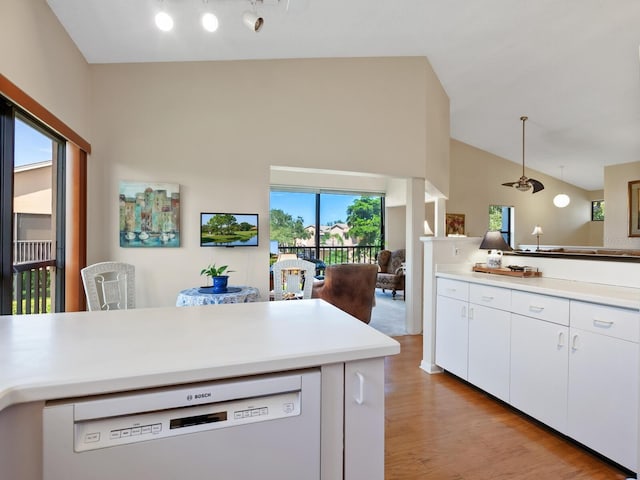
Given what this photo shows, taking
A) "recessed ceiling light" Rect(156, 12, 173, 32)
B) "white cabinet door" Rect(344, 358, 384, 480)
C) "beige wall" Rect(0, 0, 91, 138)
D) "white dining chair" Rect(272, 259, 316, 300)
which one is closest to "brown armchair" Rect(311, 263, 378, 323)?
"white dining chair" Rect(272, 259, 316, 300)

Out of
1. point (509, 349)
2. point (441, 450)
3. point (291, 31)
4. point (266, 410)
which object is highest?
point (291, 31)

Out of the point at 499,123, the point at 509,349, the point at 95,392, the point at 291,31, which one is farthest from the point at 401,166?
the point at 95,392

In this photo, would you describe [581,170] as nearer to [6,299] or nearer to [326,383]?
[326,383]

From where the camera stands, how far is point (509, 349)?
7.79 feet

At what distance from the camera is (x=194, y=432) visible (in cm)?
86

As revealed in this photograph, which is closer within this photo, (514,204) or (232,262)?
(232,262)

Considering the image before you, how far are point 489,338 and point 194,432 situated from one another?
89.7 inches

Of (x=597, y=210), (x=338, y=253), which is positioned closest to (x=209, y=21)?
(x=338, y=253)

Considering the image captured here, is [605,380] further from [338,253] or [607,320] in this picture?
[338,253]

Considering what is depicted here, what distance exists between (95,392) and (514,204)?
371 inches

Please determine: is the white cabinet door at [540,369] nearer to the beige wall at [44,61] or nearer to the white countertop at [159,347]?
the white countertop at [159,347]

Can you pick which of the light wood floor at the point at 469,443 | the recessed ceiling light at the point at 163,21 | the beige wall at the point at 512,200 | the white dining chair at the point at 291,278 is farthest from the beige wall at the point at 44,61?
the beige wall at the point at 512,200

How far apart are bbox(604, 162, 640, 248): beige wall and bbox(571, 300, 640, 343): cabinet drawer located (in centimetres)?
694

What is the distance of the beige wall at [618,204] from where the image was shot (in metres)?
7.08
